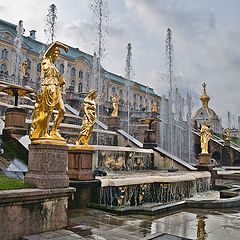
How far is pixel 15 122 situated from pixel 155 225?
286 inches

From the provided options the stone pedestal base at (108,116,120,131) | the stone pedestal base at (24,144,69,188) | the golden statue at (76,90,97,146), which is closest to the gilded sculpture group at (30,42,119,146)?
the stone pedestal base at (24,144,69,188)

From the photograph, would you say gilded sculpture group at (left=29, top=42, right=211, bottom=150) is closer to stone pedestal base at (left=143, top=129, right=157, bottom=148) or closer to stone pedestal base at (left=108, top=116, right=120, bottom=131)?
stone pedestal base at (left=143, top=129, right=157, bottom=148)

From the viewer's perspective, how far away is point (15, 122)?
12.6m

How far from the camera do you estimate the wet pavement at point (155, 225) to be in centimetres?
670

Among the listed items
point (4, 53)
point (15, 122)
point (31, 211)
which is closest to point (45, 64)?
point (31, 211)

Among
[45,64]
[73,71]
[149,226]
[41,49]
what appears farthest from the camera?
[73,71]

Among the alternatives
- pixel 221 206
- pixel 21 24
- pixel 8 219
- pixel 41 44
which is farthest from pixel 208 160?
pixel 41 44

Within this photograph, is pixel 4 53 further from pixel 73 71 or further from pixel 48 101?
pixel 48 101

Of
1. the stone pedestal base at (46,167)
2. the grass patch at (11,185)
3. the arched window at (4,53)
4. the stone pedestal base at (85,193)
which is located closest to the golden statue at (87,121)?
the stone pedestal base at (85,193)

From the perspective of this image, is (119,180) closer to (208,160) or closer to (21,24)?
(208,160)

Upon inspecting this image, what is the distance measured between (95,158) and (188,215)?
6.77 meters

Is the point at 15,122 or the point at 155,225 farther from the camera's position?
the point at 15,122

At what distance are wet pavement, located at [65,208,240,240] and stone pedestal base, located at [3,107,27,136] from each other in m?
4.80

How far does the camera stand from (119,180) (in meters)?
9.75
